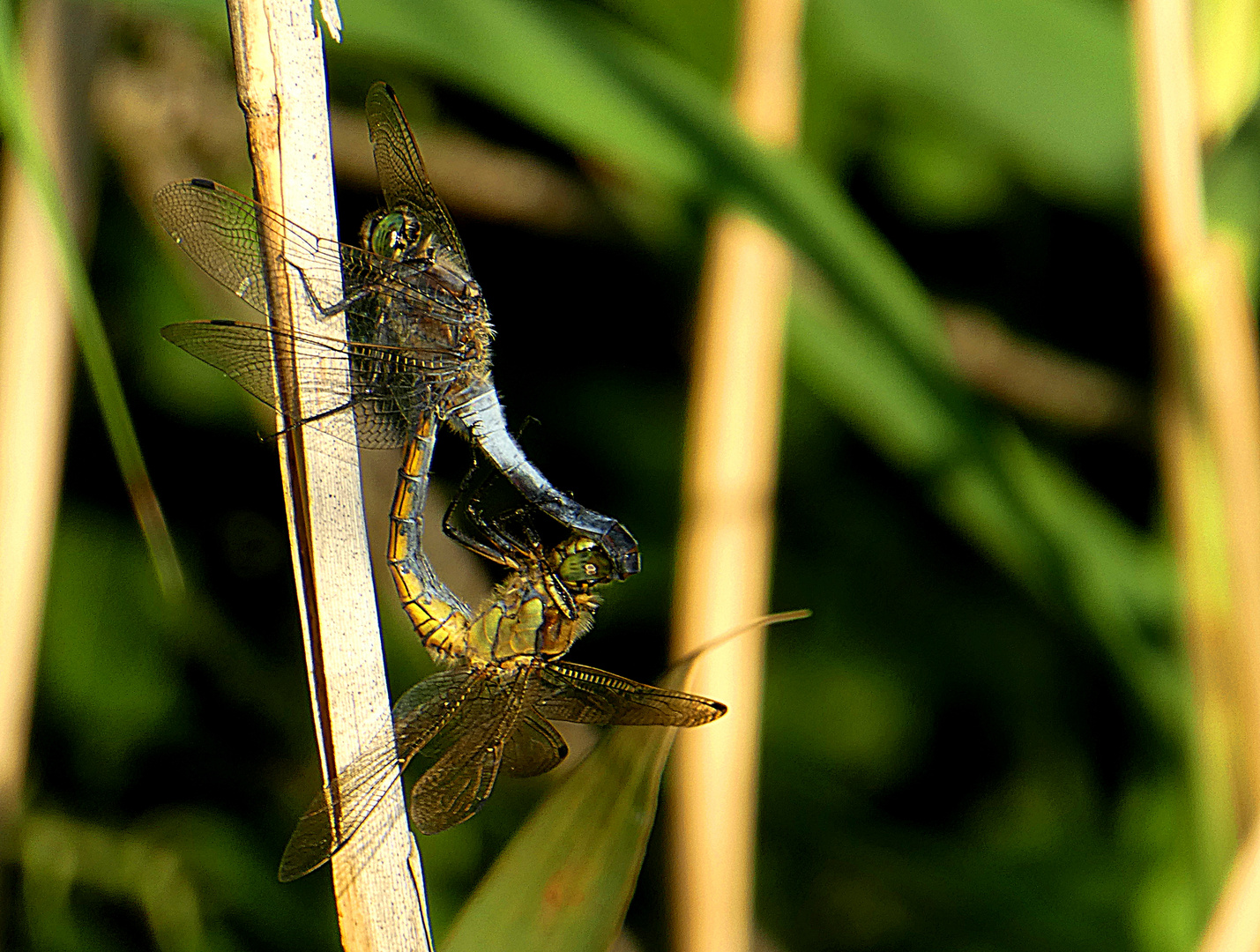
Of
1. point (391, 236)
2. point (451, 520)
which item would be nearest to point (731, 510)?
point (451, 520)

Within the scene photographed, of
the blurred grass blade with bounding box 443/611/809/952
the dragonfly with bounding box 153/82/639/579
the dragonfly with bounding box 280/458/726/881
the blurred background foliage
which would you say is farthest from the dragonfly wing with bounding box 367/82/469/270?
the blurred grass blade with bounding box 443/611/809/952

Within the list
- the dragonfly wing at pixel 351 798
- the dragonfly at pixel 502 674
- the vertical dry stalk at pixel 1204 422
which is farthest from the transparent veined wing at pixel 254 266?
the vertical dry stalk at pixel 1204 422

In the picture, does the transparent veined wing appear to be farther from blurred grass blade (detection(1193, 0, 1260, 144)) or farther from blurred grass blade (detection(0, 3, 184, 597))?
blurred grass blade (detection(1193, 0, 1260, 144))

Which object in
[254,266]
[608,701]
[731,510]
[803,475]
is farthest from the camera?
[803,475]

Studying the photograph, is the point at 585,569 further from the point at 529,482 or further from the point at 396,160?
the point at 396,160

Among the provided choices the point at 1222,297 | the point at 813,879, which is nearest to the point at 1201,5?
the point at 1222,297

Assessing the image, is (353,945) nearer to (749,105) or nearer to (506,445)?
(506,445)

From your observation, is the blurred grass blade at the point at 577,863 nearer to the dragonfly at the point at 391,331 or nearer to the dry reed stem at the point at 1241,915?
the dragonfly at the point at 391,331
